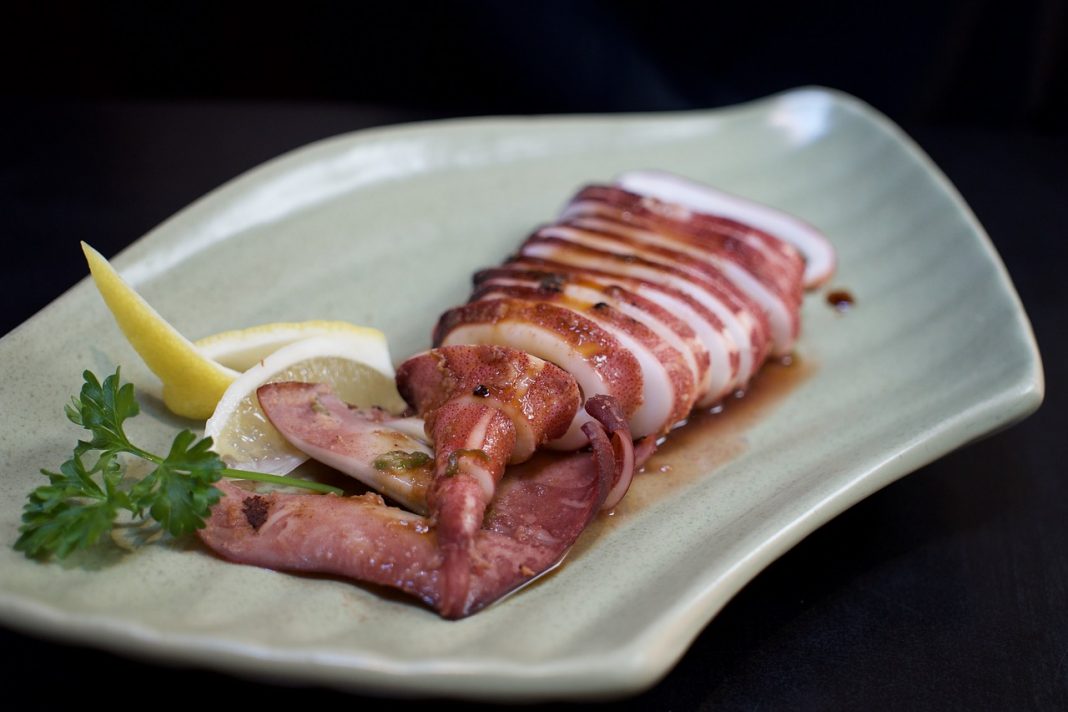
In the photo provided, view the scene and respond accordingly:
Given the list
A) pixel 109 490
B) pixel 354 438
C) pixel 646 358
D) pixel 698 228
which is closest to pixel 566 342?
pixel 646 358

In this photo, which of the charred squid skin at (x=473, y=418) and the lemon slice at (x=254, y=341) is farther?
the lemon slice at (x=254, y=341)

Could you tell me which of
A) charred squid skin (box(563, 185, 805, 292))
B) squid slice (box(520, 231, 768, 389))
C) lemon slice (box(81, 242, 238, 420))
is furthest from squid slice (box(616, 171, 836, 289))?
lemon slice (box(81, 242, 238, 420))

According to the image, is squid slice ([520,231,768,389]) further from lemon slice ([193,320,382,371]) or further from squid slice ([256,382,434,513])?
squid slice ([256,382,434,513])

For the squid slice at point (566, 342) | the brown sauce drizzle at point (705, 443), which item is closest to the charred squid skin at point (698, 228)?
the brown sauce drizzle at point (705, 443)

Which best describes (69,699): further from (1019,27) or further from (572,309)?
(1019,27)

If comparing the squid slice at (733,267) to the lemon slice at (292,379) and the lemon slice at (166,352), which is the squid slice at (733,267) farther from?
the lemon slice at (166,352)

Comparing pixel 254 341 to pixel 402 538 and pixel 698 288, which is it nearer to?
pixel 402 538

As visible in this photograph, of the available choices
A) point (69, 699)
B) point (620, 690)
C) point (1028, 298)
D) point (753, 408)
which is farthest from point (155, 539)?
point (1028, 298)
